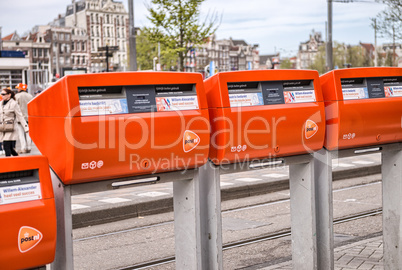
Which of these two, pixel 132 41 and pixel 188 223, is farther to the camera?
pixel 132 41

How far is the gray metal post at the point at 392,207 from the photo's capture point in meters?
4.70

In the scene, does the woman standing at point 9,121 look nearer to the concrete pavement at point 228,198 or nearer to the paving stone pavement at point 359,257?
the concrete pavement at point 228,198

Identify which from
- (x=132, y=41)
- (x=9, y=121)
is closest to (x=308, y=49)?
(x=132, y=41)

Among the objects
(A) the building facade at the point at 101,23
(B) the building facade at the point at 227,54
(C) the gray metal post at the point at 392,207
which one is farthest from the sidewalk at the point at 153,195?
(B) the building facade at the point at 227,54

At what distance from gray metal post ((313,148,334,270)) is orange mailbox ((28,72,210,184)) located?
1.09 m

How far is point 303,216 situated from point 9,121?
11.5 m

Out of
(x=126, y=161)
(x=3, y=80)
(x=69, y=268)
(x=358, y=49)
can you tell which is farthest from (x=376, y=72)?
Result: (x=358, y=49)

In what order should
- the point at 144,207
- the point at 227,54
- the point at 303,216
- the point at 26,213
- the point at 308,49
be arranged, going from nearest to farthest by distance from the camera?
the point at 26,213 → the point at 303,216 → the point at 144,207 → the point at 227,54 → the point at 308,49

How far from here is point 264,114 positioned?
3.59 m

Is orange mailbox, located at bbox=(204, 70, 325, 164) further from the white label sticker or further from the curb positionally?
the curb

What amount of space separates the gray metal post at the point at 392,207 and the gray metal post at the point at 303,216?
3.15 feet

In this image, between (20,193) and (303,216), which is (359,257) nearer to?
(303,216)

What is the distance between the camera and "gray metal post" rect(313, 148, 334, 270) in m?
4.11

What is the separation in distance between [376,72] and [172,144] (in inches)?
71.6
